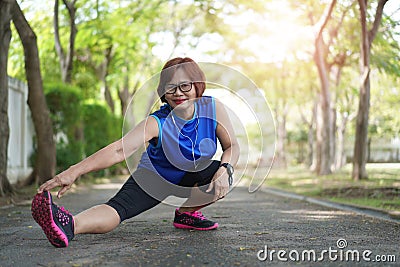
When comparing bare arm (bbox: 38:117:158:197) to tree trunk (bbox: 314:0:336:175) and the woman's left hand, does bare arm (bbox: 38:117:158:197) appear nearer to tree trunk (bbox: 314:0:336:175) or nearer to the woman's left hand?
the woman's left hand

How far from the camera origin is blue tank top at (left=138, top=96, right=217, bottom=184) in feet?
17.0

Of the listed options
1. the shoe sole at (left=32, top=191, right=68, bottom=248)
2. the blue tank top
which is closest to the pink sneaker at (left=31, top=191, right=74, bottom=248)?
the shoe sole at (left=32, top=191, right=68, bottom=248)

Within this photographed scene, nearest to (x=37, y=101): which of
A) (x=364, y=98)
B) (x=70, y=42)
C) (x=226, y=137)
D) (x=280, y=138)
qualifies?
(x=70, y=42)

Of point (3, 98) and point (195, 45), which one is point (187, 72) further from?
point (195, 45)

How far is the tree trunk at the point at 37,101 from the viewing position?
11.9 meters

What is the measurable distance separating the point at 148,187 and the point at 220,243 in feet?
2.74

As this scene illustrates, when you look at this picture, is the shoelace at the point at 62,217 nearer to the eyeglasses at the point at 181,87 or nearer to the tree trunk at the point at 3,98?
the eyeglasses at the point at 181,87

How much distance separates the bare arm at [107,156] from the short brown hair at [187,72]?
0.39 meters

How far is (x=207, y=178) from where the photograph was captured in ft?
17.5

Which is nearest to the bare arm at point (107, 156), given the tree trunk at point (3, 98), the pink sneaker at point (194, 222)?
the pink sneaker at point (194, 222)

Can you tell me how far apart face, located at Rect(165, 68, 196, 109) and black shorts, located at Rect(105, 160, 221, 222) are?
591mm

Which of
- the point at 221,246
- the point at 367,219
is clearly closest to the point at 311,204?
the point at 367,219

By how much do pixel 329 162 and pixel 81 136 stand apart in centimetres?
827

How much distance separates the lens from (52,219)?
14.0 feet
